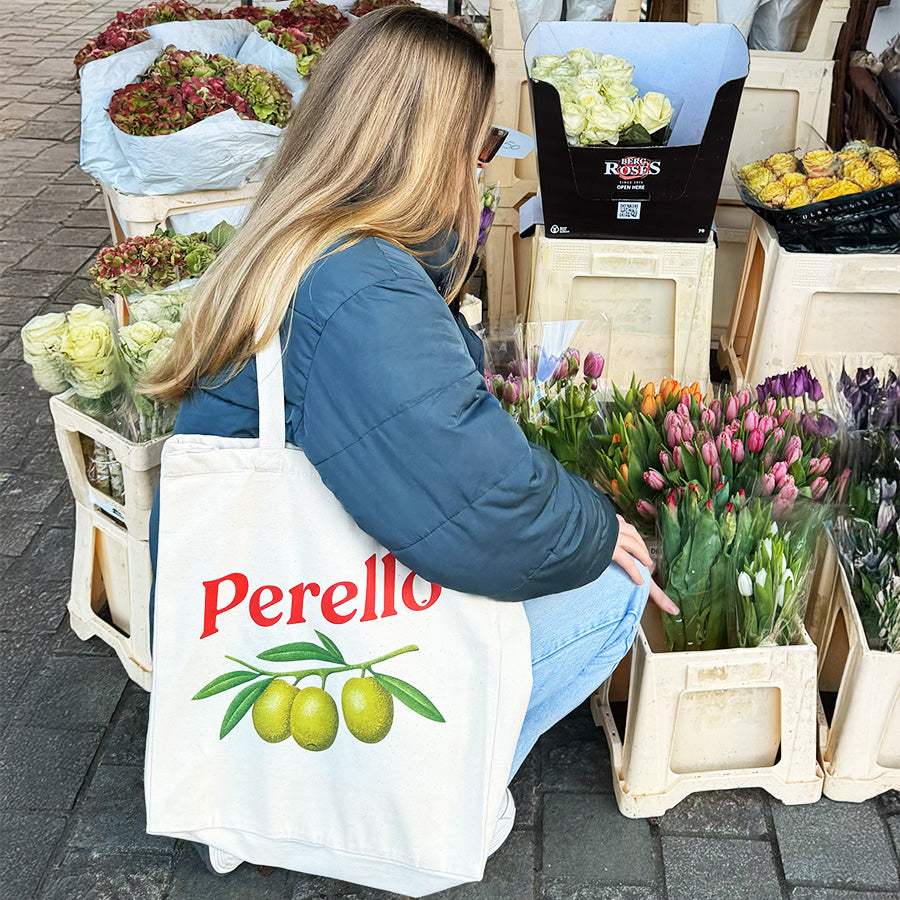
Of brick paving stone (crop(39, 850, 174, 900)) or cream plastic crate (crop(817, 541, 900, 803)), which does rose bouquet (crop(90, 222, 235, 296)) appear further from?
cream plastic crate (crop(817, 541, 900, 803))

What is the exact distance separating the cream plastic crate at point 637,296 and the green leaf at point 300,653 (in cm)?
145

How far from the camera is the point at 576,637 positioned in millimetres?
1699

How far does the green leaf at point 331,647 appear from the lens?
1.46 meters

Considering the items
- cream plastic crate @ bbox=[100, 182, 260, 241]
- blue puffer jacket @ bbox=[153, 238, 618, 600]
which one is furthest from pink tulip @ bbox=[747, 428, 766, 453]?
cream plastic crate @ bbox=[100, 182, 260, 241]

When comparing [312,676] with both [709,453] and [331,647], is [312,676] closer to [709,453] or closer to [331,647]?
[331,647]

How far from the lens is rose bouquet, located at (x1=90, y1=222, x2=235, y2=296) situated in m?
2.18

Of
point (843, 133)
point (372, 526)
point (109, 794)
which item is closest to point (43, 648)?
point (109, 794)

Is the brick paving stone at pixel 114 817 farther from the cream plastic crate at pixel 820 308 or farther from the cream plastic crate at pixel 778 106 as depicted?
the cream plastic crate at pixel 778 106

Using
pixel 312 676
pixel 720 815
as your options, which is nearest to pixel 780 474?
pixel 720 815

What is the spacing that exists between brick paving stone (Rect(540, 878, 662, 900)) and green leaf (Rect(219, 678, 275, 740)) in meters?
0.67

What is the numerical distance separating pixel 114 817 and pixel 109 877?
0.43 ft

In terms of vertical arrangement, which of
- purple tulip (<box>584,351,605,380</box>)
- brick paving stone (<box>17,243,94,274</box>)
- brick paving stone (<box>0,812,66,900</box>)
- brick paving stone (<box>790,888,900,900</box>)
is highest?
purple tulip (<box>584,351,605,380</box>)

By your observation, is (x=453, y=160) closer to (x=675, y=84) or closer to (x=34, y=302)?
(x=675, y=84)

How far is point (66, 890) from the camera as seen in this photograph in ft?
5.90
